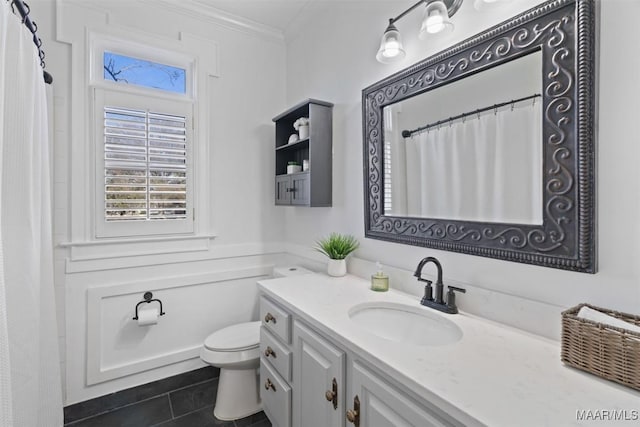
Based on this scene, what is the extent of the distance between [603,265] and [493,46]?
83 cm

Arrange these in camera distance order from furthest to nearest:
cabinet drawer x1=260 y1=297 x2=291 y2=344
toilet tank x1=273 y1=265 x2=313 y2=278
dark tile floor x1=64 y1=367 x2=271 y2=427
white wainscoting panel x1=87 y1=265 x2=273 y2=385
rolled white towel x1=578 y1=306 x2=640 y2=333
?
toilet tank x1=273 y1=265 x2=313 y2=278 → white wainscoting panel x1=87 y1=265 x2=273 y2=385 → dark tile floor x1=64 y1=367 x2=271 y2=427 → cabinet drawer x1=260 y1=297 x2=291 y2=344 → rolled white towel x1=578 y1=306 x2=640 y2=333

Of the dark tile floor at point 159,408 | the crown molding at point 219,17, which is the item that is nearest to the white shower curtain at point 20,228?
the dark tile floor at point 159,408

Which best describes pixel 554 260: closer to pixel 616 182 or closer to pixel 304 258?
pixel 616 182

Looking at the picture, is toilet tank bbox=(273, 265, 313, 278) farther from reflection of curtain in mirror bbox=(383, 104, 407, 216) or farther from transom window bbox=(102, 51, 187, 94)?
transom window bbox=(102, 51, 187, 94)

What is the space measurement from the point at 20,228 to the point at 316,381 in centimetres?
112

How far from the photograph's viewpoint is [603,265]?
906 mm

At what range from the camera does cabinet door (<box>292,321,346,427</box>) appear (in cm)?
108

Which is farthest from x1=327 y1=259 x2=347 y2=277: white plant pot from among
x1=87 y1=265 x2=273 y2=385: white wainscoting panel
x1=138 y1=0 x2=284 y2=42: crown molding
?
x1=138 y1=0 x2=284 y2=42: crown molding

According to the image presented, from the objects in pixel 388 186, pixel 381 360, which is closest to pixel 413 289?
pixel 388 186

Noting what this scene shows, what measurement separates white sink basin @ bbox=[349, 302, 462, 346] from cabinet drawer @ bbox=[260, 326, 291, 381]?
39 cm

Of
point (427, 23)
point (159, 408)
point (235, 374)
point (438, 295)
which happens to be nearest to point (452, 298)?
point (438, 295)

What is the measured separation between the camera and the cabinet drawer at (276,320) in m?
1.41

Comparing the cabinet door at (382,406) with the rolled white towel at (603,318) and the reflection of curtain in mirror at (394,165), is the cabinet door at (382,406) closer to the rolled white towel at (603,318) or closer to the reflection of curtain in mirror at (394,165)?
the rolled white towel at (603,318)

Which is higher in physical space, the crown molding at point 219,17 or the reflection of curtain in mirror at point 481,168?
the crown molding at point 219,17
